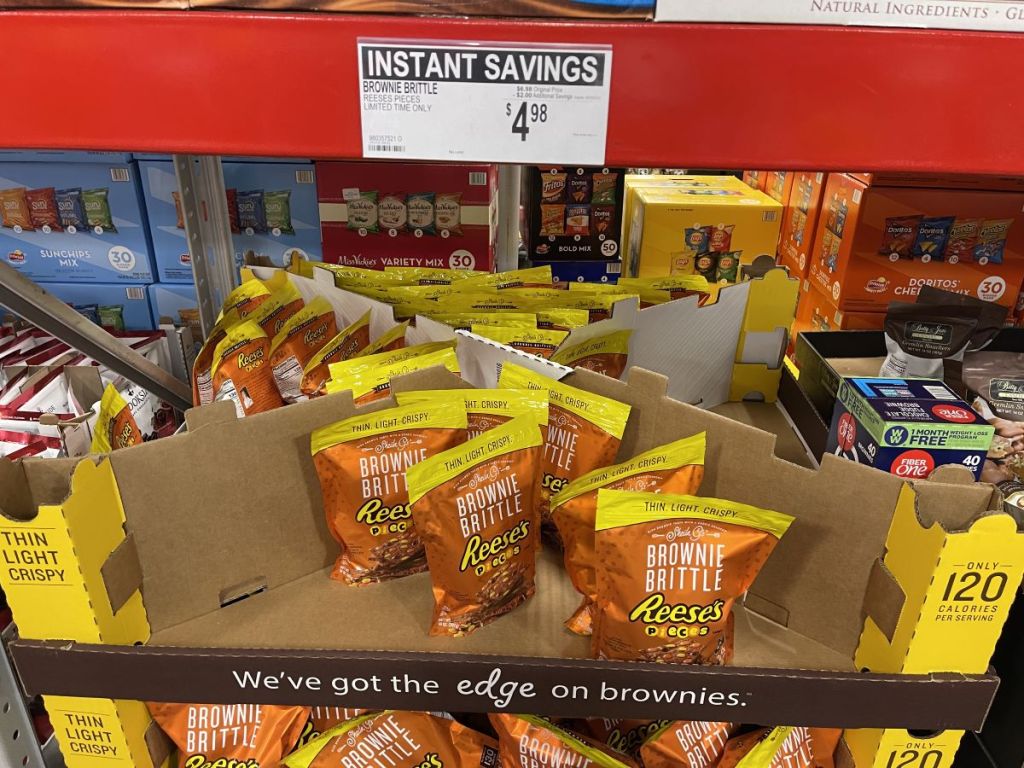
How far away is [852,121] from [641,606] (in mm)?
506

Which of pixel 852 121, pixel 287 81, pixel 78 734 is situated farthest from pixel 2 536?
A: pixel 852 121

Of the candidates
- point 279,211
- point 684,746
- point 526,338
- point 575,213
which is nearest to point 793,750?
point 684,746

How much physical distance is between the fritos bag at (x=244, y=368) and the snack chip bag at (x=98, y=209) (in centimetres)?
84

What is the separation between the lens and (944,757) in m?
0.81

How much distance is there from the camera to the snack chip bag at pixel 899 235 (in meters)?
1.72

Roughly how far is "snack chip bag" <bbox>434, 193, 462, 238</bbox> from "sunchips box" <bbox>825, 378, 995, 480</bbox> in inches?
44.4

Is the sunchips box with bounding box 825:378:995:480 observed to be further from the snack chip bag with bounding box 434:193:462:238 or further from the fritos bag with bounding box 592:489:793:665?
the snack chip bag with bounding box 434:193:462:238

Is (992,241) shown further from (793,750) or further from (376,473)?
(376,473)

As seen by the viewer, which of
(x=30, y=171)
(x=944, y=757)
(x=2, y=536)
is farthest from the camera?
(x=30, y=171)

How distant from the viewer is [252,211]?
1.90m

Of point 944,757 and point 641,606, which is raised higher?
point 641,606

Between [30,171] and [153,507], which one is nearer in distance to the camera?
[153,507]

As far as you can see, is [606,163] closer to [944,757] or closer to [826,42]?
[826,42]

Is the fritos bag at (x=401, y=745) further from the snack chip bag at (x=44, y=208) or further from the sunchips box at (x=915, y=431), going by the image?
the snack chip bag at (x=44, y=208)
